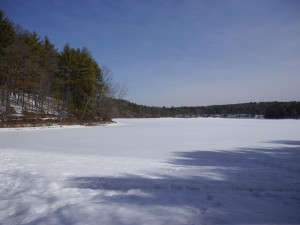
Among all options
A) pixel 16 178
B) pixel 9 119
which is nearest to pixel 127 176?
pixel 16 178

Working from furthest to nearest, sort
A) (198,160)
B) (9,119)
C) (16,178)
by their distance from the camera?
1. (9,119)
2. (198,160)
3. (16,178)

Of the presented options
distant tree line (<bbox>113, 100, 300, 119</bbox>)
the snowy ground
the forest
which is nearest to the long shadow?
the snowy ground

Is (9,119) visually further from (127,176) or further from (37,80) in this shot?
(127,176)

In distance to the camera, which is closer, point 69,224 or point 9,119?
point 69,224

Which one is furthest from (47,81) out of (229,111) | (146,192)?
(229,111)

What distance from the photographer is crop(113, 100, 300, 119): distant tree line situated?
9638 centimetres

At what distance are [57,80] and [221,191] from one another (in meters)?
37.6

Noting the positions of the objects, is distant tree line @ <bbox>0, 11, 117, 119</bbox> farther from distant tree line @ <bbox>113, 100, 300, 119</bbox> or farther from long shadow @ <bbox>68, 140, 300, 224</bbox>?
long shadow @ <bbox>68, 140, 300, 224</bbox>

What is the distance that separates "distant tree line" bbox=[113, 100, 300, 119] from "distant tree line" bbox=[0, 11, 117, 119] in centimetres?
1284

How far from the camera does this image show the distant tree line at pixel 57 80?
3334 centimetres

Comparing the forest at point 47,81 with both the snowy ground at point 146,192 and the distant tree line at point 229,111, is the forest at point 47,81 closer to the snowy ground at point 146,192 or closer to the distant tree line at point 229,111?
the distant tree line at point 229,111

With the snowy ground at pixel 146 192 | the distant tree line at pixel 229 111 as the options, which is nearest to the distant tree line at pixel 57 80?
the distant tree line at pixel 229 111

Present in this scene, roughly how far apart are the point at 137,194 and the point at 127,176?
1.45 m

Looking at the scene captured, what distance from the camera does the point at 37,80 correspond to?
35312 mm
